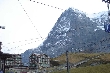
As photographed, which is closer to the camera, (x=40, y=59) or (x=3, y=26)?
(x=3, y=26)

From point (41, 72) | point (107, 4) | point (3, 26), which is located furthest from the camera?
point (41, 72)

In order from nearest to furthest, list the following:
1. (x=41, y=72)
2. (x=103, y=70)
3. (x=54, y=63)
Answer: (x=103, y=70) → (x=41, y=72) → (x=54, y=63)

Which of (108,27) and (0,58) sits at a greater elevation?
(108,27)

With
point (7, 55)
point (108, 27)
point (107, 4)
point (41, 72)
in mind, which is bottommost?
point (41, 72)

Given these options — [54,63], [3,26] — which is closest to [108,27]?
[3,26]

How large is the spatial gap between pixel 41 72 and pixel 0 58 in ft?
181

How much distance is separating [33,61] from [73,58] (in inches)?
1056

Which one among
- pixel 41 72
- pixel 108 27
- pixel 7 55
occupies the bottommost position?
pixel 41 72

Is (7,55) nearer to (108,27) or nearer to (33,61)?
(108,27)

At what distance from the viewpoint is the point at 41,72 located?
80125 millimetres

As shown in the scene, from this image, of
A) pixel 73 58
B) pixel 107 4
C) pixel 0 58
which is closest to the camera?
pixel 107 4

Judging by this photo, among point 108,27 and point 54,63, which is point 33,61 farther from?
point 108,27

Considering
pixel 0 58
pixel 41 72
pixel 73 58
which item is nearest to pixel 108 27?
pixel 0 58

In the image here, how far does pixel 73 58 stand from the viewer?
13775 cm
